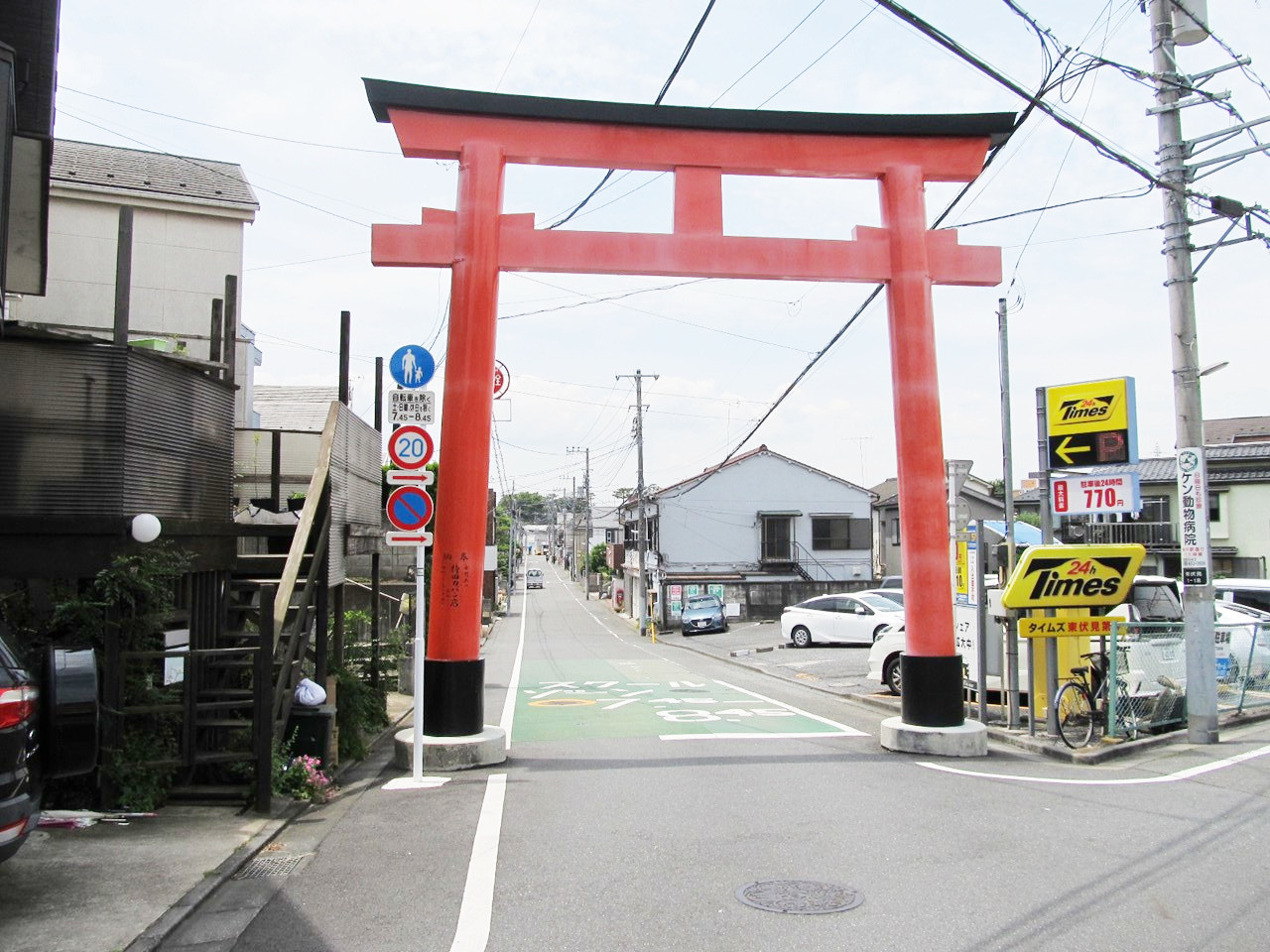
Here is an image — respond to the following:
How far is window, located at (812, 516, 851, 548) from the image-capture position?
154 ft

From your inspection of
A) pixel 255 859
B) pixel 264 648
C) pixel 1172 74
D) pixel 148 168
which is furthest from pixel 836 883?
pixel 148 168

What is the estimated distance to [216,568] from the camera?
27.5ft

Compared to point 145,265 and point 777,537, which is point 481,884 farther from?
point 777,537

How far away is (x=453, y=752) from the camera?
883 cm

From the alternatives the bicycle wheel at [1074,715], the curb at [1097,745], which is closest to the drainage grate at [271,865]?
the curb at [1097,745]

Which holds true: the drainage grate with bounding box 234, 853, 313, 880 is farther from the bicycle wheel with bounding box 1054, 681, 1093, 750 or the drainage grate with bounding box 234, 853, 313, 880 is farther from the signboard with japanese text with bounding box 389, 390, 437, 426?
the bicycle wheel with bounding box 1054, 681, 1093, 750

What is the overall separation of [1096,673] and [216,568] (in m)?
8.98

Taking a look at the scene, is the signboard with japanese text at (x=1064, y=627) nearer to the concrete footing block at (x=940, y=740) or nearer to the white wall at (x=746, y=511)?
the concrete footing block at (x=940, y=740)

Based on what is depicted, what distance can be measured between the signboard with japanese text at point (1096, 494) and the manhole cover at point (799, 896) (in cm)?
668

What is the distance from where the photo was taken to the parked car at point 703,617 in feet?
133

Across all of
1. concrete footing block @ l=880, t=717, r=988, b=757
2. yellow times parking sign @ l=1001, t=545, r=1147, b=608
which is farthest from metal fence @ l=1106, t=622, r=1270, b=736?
concrete footing block @ l=880, t=717, r=988, b=757

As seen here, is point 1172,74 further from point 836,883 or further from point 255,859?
point 255,859

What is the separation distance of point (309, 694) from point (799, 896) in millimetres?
4891

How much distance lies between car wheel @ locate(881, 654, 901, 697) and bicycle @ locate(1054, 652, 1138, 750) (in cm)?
442
